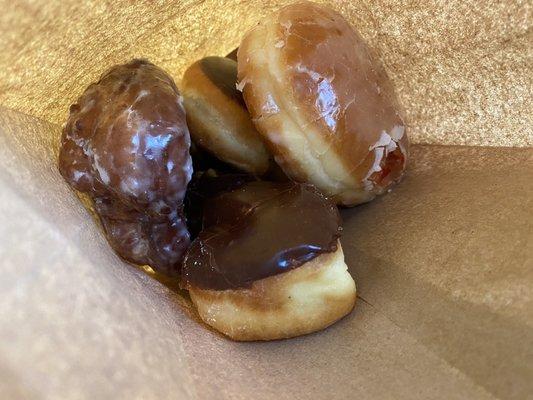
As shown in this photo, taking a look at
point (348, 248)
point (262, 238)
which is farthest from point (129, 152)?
point (348, 248)

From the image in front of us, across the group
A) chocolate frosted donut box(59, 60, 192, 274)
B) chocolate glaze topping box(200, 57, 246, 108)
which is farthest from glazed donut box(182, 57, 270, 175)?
chocolate frosted donut box(59, 60, 192, 274)

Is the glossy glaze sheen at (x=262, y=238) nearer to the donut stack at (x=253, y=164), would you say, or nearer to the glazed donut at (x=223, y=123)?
the donut stack at (x=253, y=164)

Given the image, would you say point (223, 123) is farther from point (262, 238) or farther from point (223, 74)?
point (262, 238)

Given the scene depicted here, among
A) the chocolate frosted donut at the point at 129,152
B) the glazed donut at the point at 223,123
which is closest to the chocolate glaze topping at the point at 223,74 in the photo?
the glazed donut at the point at 223,123

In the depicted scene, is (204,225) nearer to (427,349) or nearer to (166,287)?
(166,287)

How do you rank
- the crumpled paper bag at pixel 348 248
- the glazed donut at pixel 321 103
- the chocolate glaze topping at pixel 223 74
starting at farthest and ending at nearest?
the chocolate glaze topping at pixel 223 74 < the glazed donut at pixel 321 103 < the crumpled paper bag at pixel 348 248

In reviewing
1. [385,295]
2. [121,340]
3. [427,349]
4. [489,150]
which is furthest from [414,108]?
[121,340]
